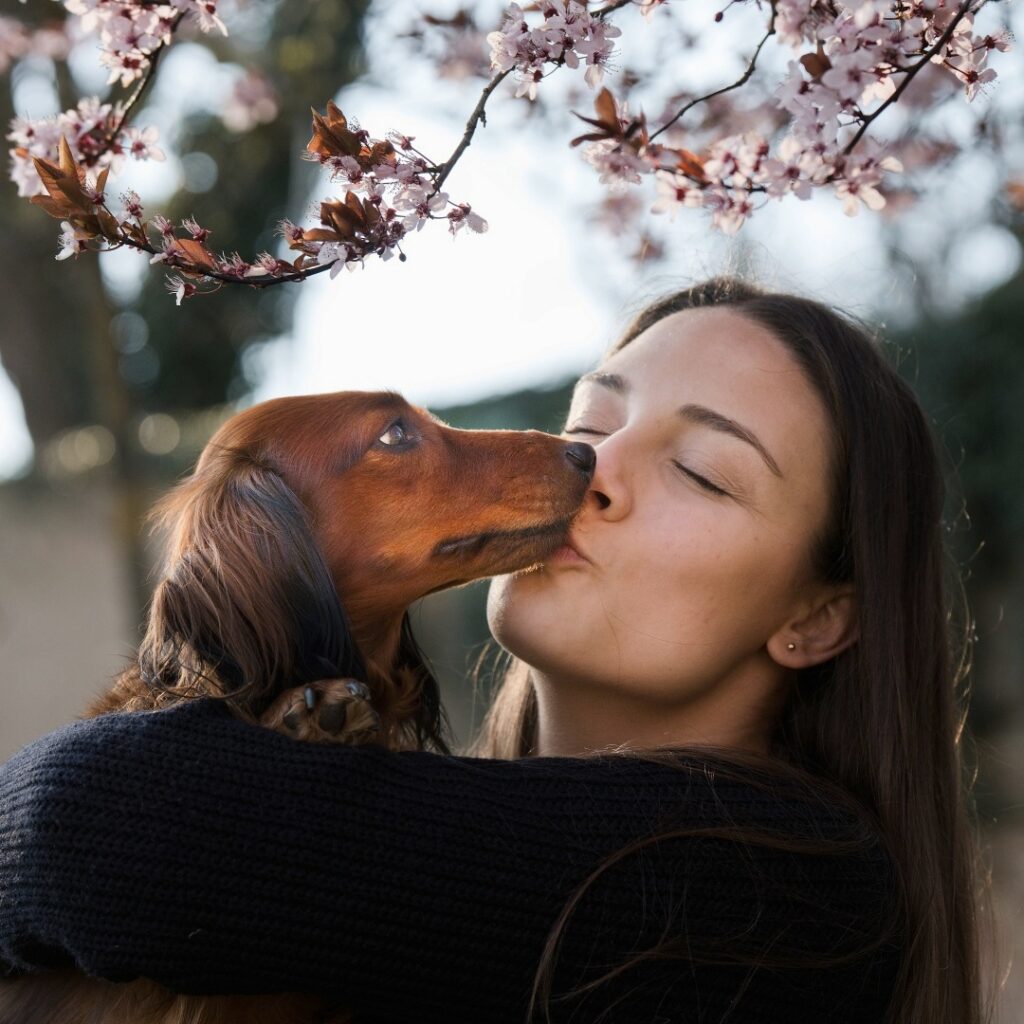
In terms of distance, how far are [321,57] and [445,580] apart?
3964mm

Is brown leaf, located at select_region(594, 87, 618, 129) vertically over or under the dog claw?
over

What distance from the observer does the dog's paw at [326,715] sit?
186 centimetres

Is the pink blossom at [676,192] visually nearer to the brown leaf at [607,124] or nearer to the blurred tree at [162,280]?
the brown leaf at [607,124]

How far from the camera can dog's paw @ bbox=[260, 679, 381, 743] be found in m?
1.86

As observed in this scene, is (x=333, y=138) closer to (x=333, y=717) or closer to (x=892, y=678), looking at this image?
(x=333, y=717)

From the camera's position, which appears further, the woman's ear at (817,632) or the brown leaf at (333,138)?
the woman's ear at (817,632)

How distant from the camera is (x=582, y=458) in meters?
2.36

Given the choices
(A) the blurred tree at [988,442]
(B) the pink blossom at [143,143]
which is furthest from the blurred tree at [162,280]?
(A) the blurred tree at [988,442]

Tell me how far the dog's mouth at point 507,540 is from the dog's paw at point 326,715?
49cm

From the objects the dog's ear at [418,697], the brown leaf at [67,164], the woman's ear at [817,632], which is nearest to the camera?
the brown leaf at [67,164]

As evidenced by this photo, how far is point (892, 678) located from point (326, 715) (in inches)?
39.7

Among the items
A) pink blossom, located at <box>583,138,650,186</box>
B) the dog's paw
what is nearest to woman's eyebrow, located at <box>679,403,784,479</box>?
pink blossom, located at <box>583,138,650,186</box>

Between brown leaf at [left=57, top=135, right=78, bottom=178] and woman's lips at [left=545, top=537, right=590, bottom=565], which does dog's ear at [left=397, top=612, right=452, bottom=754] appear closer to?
woman's lips at [left=545, top=537, right=590, bottom=565]

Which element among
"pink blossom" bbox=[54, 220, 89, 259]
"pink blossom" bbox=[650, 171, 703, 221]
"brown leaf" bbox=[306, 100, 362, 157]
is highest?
"brown leaf" bbox=[306, 100, 362, 157]
